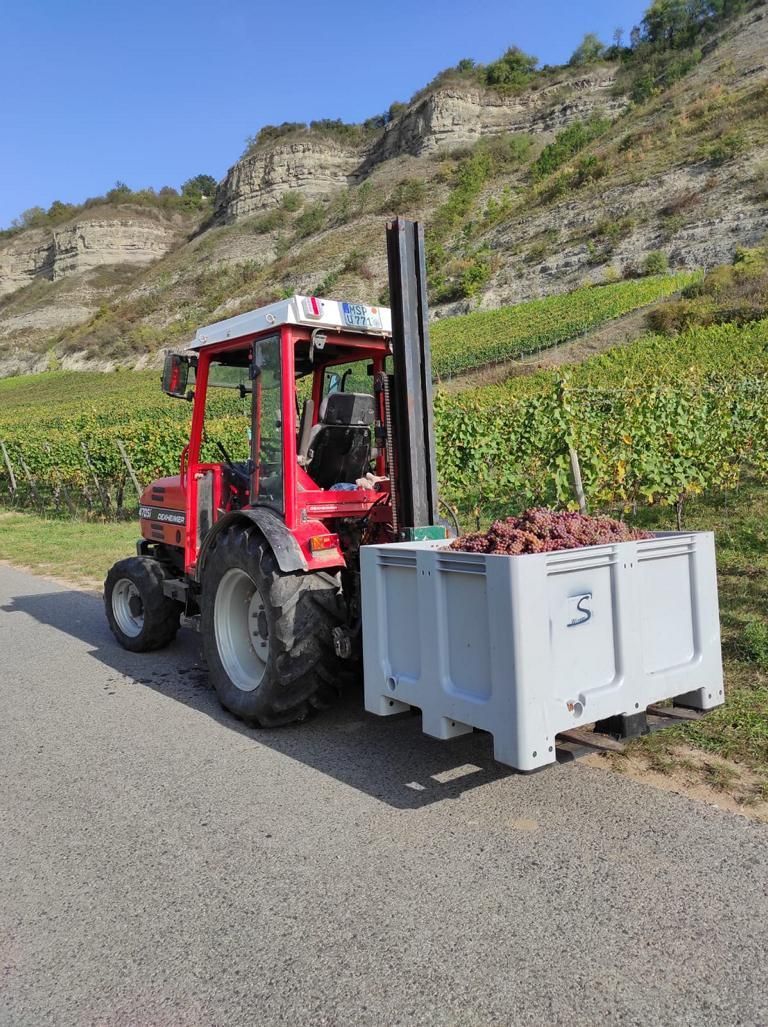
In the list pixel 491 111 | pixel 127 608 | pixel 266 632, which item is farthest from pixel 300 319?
pixel 491 111

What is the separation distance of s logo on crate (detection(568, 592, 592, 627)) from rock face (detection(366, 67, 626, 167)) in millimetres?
101573

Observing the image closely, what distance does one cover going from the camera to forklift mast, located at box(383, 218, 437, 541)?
15.0ft

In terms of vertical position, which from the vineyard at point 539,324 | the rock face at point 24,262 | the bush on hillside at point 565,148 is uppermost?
the rock face at point 24,262

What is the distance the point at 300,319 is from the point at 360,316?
1.60 ft

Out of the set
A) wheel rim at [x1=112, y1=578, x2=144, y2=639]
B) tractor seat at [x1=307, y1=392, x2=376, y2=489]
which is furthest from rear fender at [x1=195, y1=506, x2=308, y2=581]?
wheel rim at [x1=112, y1=578, x2=144, y2=639]

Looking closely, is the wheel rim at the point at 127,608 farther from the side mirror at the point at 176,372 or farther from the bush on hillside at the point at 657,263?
the bush on hillside at the point at 657,263

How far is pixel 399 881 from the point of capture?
3043 millimetres

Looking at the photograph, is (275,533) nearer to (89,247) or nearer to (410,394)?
(410,394)

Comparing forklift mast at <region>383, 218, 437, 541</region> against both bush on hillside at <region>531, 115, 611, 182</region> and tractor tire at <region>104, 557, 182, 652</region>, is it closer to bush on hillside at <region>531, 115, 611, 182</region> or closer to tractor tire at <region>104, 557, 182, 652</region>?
tractor tire at <region>104, 557, 182, 652</region>

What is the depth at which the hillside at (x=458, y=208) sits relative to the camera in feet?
150

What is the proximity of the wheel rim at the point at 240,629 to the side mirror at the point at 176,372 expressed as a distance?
56.2 inches

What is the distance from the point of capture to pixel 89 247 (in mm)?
114000

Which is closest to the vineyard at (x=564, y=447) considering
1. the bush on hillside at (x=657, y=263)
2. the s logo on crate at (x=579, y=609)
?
the s logo on crate at (x=579, y=609)

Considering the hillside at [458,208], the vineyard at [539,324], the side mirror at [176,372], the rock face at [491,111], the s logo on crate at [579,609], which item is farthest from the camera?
the rock face at [491,111]
